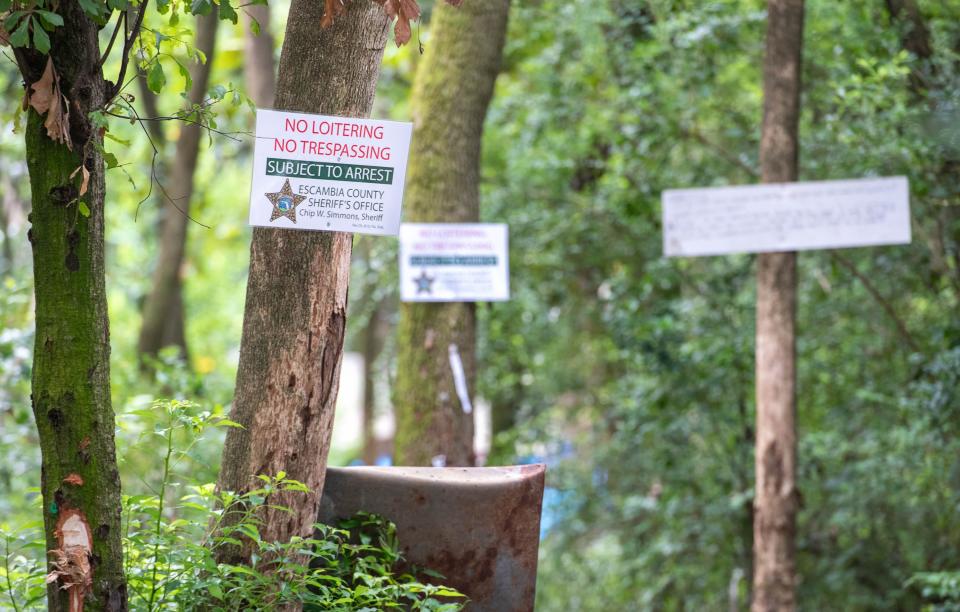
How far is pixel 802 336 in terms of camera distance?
8555 millimetres

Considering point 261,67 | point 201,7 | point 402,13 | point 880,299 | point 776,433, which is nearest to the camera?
point 201,7

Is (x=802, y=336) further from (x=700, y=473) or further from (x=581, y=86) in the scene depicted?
(x=581, y=86)

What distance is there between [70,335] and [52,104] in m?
0.59

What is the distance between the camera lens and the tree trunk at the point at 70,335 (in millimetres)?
2846

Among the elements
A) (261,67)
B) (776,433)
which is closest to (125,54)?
(776,433)

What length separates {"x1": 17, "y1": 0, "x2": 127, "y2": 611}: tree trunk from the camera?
2.85 metres

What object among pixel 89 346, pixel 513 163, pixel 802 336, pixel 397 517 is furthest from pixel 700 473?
pixel 89 346

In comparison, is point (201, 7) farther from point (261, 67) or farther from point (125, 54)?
point (261, 67)

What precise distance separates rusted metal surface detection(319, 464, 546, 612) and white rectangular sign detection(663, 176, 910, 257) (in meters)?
3.06

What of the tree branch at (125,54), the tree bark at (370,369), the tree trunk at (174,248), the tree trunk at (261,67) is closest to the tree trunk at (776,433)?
the tree branch at (125,54)

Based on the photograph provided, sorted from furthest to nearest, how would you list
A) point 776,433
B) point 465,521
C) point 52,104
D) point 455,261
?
point 776,433, point 455,261, point 465,521, point 52,104

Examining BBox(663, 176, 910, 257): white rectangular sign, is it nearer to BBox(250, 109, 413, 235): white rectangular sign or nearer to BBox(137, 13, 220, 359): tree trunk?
BBox(250, 109, 413, 235): white rectangular sign

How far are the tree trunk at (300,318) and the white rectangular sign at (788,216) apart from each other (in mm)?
3422

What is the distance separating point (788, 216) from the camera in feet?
20.6
